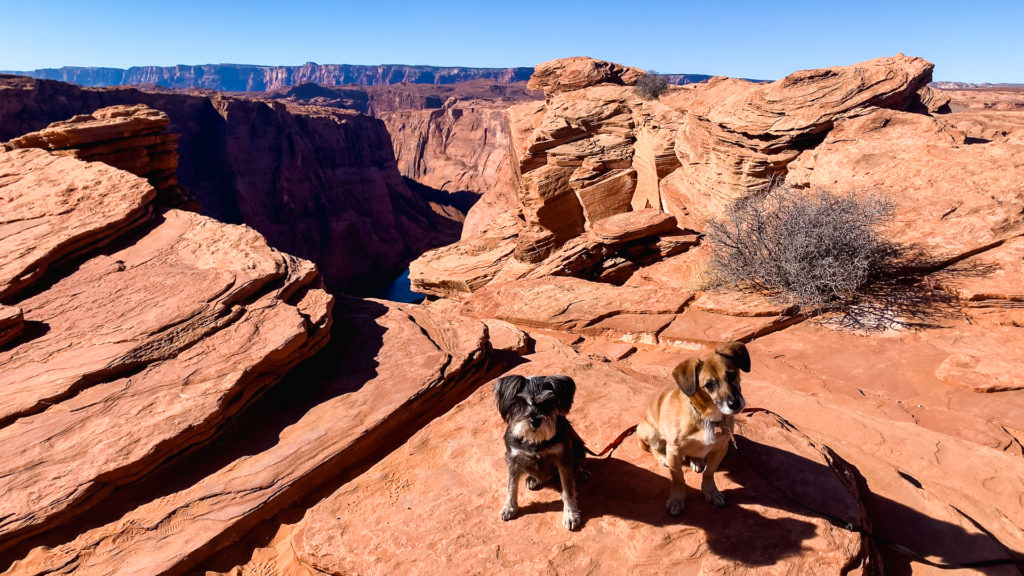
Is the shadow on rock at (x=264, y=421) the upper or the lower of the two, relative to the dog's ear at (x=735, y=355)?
lower

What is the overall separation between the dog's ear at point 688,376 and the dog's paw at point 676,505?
2.66ft

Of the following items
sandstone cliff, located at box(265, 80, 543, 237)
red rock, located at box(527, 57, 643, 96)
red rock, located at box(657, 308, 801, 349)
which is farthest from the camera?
sandstone cliff, located at box(265, 80, 543, 237)

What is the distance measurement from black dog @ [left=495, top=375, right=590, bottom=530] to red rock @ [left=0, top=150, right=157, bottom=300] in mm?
6219

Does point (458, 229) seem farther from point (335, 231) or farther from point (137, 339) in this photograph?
point (137, 339)

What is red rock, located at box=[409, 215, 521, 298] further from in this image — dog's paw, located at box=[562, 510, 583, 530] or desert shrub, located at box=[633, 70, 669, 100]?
dog's paw, located at box=[562, 510, 583, 530]

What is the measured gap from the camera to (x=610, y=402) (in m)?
4.45

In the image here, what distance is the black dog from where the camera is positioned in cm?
263

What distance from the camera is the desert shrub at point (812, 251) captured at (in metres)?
7.64

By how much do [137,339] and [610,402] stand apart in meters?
4.59

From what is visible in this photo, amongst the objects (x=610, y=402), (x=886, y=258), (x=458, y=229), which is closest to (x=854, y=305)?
(x=886, y=258)

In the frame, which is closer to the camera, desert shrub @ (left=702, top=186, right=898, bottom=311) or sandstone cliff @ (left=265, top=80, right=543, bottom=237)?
desert shrub @ (left=702, top=186, right=898, bottom=311)

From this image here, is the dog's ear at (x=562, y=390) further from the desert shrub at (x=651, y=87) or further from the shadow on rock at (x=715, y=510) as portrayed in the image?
the desert shrub at (x=651, y=87)

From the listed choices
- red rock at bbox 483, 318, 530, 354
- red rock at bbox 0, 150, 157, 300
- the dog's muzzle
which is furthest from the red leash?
red rock at bbox 0, 150, 157, 300

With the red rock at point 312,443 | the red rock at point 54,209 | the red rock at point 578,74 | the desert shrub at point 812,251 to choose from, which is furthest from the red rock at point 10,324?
the red rock at point 578,74
